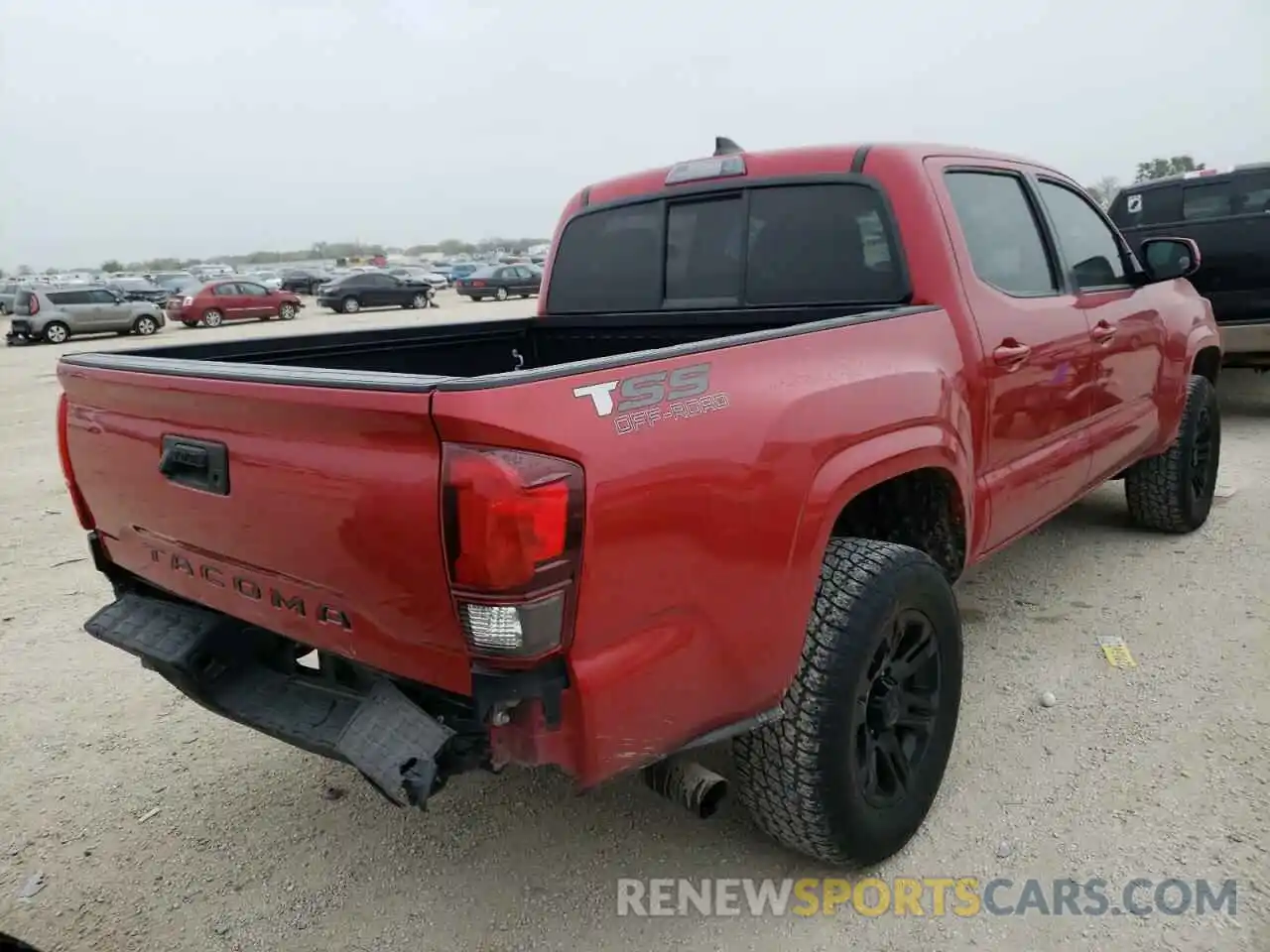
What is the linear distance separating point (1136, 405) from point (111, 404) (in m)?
4.16

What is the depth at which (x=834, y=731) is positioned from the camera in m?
2.30

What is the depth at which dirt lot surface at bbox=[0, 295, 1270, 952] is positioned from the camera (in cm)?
242

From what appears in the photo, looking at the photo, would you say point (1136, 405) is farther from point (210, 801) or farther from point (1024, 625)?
point (210, 801)

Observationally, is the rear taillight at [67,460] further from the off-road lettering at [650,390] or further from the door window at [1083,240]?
the door window at [1083,240]

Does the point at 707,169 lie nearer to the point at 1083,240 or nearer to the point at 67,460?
the point at 1083,240

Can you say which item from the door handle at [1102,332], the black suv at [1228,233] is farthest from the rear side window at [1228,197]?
the door handle at [1102,332]

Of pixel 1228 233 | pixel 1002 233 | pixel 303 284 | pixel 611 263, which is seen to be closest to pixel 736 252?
pixel 611 263

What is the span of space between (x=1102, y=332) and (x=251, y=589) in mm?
3447

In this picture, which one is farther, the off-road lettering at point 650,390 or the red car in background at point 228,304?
the red car in background at point 228,304

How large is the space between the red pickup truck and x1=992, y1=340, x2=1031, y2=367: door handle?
15 mm

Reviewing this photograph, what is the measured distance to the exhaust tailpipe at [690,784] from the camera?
2186mm

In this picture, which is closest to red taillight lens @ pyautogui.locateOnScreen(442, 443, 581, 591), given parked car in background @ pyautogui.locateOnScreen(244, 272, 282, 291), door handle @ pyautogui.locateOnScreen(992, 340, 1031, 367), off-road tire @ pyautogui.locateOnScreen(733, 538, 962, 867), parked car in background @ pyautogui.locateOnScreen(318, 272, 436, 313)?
off-road tire @ pyautogui.locateOnScreen(733, 538, 962, 867)

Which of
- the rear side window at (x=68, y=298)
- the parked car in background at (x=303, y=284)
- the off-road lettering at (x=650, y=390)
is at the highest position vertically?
the off-road lettering at (x=650, y=390)

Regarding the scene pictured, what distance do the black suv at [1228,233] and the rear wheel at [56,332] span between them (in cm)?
2584
